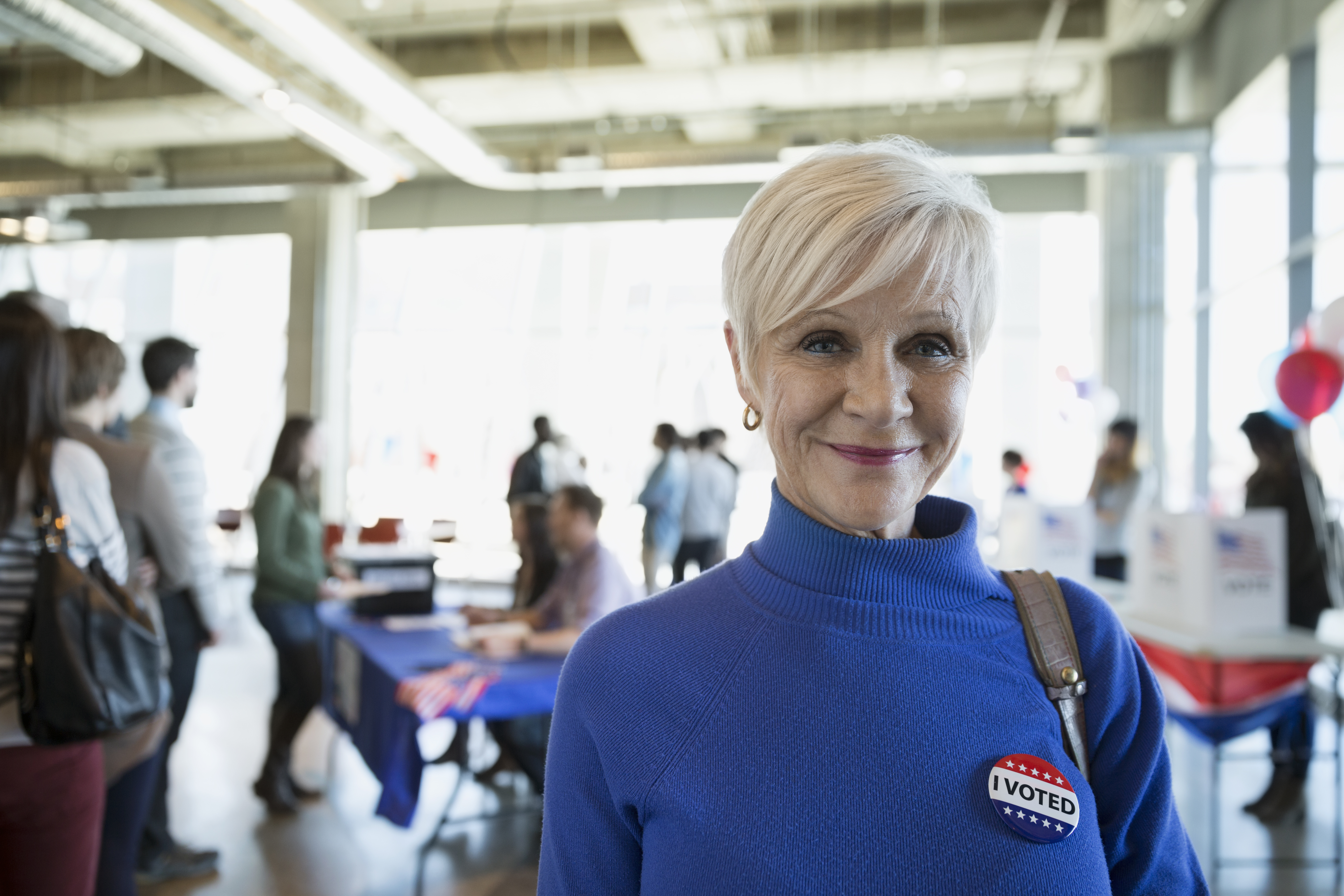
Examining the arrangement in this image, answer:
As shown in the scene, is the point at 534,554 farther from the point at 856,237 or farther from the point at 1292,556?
the point at 856,237

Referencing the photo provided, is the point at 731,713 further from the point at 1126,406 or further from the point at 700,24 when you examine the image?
the point at 1126,406

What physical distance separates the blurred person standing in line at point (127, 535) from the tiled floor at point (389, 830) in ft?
3.35

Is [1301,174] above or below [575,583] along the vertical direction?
above

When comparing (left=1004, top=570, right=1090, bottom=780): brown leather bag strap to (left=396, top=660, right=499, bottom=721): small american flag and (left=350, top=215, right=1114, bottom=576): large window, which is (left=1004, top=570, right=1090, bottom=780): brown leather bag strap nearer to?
(left=396, top=660, right=499, bottom=721): small american flag

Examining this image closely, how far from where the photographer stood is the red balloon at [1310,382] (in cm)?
380

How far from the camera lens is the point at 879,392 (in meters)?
0.82

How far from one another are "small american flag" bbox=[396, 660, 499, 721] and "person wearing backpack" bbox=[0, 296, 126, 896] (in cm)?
110

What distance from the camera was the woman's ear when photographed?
955 millimetres

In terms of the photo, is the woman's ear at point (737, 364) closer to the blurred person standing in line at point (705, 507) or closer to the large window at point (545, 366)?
the blurred person standing in line at point (705, 507)

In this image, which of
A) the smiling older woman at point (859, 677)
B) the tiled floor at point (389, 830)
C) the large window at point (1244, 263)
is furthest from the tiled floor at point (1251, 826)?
the smiling older woman at point (859, 677)

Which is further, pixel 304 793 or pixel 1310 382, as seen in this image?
pixel 304 793

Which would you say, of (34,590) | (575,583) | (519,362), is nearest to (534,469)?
(519,362)

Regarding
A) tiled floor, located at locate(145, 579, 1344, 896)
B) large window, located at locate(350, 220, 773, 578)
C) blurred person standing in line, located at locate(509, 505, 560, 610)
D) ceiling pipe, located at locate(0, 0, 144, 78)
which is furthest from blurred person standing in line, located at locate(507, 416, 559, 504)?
blurred person standing in line, located at locate(509, 505, 560, 610)

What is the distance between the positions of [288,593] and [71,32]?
3990 mm
